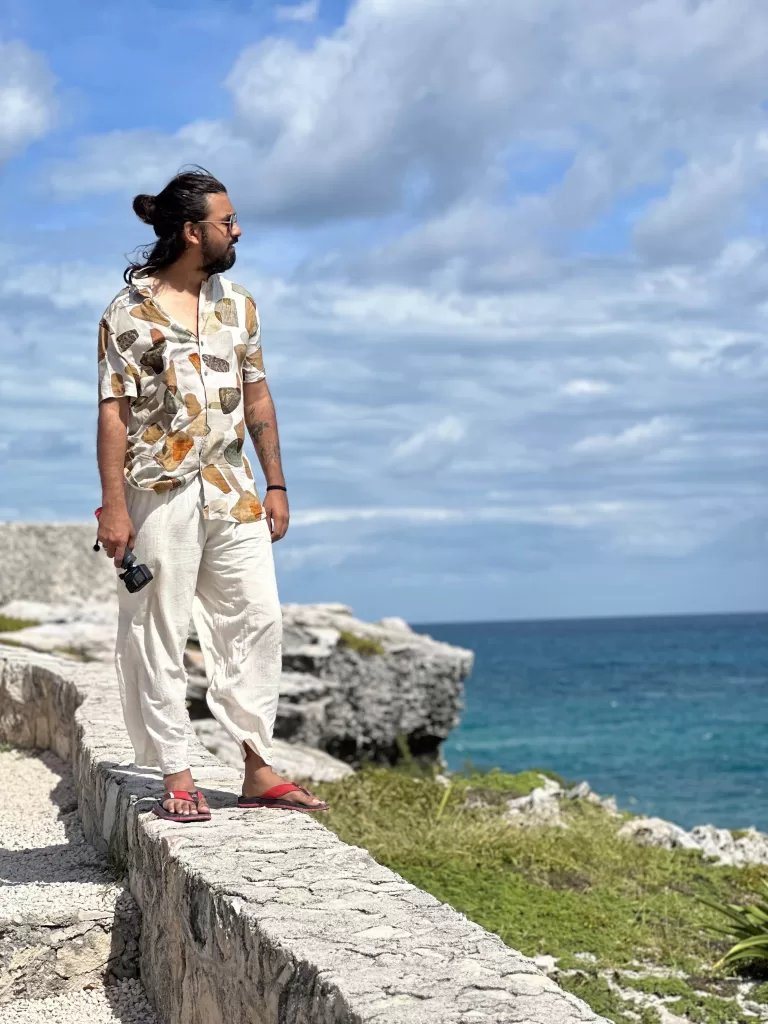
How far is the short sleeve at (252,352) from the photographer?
4727 millimetres

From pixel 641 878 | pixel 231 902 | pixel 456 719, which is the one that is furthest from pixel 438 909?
pixel 456 719

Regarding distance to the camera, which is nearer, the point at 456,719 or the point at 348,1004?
the point at 348,1004

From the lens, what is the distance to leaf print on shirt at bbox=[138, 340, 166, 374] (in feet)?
14.5

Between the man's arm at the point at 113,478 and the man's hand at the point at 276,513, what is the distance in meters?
0.60

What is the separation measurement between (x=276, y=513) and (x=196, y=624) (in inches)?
21.3

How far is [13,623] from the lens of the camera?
13711 mm

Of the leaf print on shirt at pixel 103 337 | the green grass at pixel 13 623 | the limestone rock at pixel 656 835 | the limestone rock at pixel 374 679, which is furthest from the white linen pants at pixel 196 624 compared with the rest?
the limestone rock at pixel 374 679

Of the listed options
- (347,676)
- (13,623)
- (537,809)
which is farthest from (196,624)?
(347,676)

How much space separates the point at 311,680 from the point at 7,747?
7350 mm

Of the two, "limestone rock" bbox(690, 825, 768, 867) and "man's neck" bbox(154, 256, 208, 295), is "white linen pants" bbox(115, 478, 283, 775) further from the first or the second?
"limestone rock" bbox(690, 825, 768, 867)

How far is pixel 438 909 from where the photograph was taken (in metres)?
3.30

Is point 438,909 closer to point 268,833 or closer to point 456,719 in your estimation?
point 268,833

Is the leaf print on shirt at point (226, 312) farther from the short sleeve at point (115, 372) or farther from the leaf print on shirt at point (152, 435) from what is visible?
the leaf print on shirt at point (152, 435)

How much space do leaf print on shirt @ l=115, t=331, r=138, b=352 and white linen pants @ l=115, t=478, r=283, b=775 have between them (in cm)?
53
